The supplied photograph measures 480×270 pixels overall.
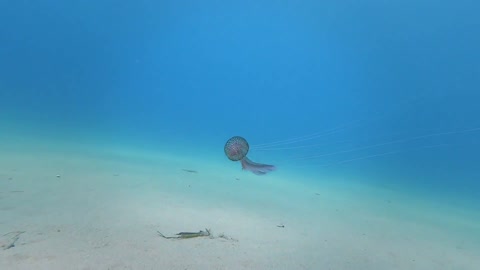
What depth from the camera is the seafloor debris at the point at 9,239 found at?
2.56 m

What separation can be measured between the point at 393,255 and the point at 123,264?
336cm

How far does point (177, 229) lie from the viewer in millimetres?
3615

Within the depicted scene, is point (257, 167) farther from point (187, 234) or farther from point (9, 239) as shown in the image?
point (9, 239)

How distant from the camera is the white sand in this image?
2705 mm

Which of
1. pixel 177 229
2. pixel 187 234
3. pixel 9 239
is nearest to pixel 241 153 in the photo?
pixel 177 229

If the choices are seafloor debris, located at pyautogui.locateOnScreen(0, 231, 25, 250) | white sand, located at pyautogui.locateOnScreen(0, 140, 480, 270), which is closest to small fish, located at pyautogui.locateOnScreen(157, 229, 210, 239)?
white sand, located at pyautogui.locateOnScreen(0, 140, 480, 270)

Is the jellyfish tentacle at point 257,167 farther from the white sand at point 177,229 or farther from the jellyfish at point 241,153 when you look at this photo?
the white sand at point 177,229

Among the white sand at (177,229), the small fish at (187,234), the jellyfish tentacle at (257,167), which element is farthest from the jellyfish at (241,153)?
the small fish at (187,234)

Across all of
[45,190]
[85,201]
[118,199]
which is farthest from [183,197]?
[45,190]

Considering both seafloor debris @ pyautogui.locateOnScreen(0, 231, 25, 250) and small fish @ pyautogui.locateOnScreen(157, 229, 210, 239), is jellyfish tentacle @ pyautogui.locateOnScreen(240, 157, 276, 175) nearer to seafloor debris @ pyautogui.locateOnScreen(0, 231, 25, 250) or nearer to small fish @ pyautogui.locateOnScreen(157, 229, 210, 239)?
small fish @ pyautogui.locateOnScreen(157, 229, 210, 239)

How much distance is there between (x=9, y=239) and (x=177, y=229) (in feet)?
5.08

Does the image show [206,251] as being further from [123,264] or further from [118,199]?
[118,199]

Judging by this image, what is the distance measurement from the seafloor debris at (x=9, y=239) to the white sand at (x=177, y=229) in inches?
1.1

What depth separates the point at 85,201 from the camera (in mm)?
4254
